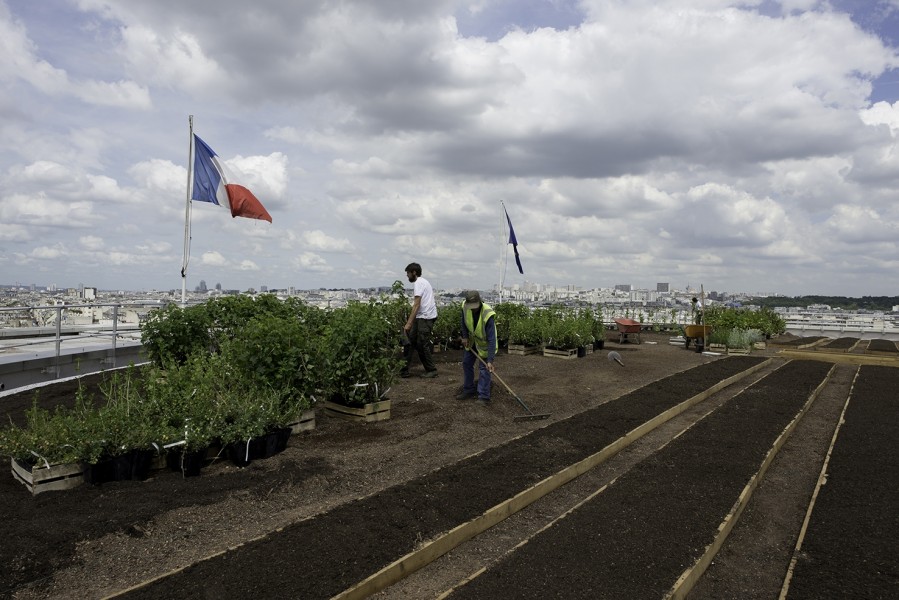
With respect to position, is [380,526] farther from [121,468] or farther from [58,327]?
[58,327]

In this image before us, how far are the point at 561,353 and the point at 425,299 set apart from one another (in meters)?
5.05

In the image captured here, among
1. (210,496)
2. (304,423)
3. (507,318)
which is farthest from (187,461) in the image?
(507,318)

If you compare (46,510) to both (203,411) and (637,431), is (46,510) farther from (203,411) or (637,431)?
(637,431)

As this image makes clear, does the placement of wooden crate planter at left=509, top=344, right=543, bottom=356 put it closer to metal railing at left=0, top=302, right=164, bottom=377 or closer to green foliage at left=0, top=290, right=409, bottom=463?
green foliage at left=0, top=290, right=409, bottom=463

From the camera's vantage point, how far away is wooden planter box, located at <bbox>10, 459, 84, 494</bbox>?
419 centimetres

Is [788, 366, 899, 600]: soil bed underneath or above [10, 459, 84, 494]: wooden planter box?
underneath

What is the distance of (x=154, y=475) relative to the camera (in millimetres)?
4766

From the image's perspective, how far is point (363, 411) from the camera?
6.91 metres

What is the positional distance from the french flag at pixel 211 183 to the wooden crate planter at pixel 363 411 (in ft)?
18.8

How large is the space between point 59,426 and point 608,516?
4.27 m

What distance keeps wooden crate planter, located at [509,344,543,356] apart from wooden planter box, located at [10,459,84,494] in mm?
10402

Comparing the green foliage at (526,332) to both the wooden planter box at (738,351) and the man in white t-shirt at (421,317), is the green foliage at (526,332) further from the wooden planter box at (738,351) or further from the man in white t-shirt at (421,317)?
the wooden planter box at (738,351)

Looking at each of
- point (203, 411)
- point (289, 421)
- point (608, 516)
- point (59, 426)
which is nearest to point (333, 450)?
point (289, 421)

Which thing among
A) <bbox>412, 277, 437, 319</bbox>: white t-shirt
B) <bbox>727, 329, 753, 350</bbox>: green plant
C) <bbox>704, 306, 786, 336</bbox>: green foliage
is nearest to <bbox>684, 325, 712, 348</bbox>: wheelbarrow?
<bbox>727, 329, 753, 350</bbox>: green plant
